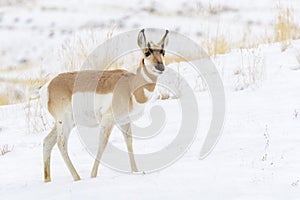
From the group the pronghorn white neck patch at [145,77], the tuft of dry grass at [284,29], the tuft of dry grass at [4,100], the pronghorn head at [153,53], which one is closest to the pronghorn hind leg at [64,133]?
the pronghorn white neck patch at [145,77]

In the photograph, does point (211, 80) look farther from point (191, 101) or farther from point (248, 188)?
point (248, 188)

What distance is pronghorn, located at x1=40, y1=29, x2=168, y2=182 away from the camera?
5176mm

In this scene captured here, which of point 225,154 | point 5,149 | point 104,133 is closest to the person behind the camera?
point 104,133

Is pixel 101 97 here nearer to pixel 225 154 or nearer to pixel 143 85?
pixel 143 85

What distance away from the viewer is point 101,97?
530 cm

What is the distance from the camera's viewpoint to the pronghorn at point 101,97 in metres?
5.18

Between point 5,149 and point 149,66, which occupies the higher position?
point 149,66

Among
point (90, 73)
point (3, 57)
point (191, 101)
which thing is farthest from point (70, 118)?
point (3, 57)

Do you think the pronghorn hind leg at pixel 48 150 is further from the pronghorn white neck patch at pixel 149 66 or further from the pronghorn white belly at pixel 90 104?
the pronghorn white neck patch at pixel 149 66

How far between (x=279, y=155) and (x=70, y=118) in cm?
195

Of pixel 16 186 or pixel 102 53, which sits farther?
pixel 102 53

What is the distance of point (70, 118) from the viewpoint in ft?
17.7

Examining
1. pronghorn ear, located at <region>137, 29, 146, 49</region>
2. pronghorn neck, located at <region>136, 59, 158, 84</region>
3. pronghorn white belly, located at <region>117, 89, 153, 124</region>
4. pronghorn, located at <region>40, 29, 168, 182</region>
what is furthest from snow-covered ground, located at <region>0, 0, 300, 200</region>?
pronghorn ear, located at <region>137, 29, 146, 49</region>

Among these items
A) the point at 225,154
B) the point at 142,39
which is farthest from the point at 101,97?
the point at 225,154
